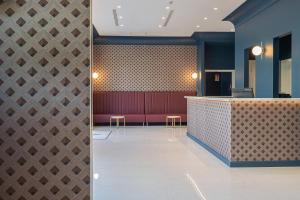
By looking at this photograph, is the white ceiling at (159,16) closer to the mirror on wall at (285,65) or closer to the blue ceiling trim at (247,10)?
the blue ceiling trim at (247,10)

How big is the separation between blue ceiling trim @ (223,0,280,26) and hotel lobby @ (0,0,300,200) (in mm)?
38

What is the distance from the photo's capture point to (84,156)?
3.01 m

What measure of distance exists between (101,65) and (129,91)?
1.57m

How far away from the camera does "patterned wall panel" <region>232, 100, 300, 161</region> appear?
628 cm

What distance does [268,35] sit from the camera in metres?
8.80

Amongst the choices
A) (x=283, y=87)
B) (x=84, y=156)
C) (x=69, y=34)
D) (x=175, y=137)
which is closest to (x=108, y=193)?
(x=84, y=156)

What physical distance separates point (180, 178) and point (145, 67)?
31.4ft

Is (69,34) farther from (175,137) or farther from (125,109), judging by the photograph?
(125,109)

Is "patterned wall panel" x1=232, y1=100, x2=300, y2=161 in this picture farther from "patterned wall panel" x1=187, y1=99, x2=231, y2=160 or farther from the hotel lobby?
"patterned wall panel" x1=187, y1=99, x2=231, y2=160

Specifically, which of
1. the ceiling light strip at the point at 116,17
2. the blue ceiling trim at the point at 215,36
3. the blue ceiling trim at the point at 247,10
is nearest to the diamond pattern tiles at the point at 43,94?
the blue ceiling trim at the point at 247,10

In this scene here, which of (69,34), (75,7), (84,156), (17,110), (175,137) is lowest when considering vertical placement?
(175,137)

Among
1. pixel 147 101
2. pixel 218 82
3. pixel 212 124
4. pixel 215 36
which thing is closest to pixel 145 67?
pixel 147 101

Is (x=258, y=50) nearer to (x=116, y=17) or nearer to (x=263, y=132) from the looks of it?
(x=263, y=132)

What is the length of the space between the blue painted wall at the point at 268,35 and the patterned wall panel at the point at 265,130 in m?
1.22
